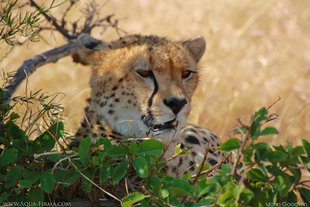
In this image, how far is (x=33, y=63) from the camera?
2.26 meters

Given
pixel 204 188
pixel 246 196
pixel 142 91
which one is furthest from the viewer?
pixel 142 91

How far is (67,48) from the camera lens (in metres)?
2.60

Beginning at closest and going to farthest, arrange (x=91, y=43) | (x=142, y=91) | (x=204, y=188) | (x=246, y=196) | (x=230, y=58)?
(x=246, y=196)
(x=204, y=188)
(x=142, y=91)
(x=91, y=43)
(x=230, y=58)

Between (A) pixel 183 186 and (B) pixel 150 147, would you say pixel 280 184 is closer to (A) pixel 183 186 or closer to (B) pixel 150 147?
(A) pixel 183 186

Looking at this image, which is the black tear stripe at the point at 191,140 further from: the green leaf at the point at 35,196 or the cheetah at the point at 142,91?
the green leaf at the point at 35,196

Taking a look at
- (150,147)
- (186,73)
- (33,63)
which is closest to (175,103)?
(186,73)

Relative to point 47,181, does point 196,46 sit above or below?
above

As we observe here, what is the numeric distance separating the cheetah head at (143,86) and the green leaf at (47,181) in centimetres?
54

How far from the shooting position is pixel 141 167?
137 cm

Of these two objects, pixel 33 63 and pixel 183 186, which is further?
pixel 33 63

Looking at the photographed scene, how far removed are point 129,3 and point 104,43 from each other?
14.6 ft

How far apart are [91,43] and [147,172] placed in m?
1.16

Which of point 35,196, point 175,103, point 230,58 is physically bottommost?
point 35,196

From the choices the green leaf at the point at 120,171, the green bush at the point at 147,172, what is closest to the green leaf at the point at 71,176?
the green bush at the point at 147,172
